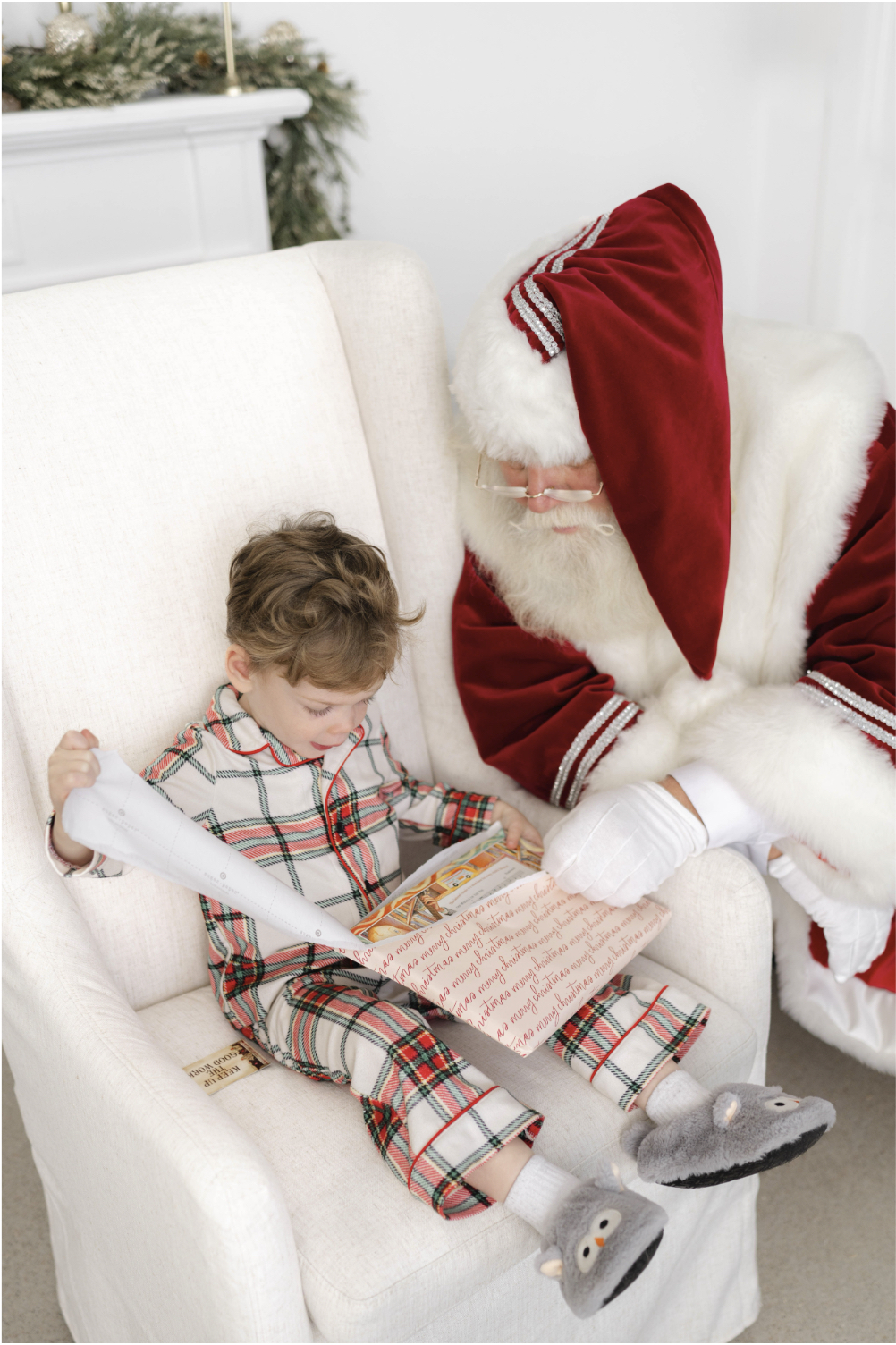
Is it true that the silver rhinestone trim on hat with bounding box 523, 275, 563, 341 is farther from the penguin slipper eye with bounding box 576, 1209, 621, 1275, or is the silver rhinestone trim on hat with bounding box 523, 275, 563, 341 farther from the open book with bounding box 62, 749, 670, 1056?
the penguin slipper eye with bounding box 576, 1209, 621, 1275

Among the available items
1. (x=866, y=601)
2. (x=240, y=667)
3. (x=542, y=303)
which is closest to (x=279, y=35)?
(x=542, y=303)

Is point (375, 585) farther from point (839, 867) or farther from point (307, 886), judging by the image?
point (839, 867)

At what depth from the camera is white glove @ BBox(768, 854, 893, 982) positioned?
133cm

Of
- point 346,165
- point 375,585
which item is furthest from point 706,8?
point 375,585

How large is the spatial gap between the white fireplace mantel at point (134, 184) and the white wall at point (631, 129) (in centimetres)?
27

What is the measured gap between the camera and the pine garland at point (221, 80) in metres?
1.68

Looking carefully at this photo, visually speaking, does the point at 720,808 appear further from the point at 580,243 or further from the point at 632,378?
the point at 580,243

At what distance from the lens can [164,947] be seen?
1245 millimetres

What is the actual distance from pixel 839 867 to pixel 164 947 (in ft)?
2.51

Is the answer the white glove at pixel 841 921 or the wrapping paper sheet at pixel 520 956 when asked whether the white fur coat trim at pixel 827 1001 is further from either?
the wrapping paper sheet at pixel 520 956

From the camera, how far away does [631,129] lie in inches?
99.1

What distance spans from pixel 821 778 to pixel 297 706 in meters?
0.57

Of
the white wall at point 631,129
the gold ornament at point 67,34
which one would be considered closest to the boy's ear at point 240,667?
the gold ornament at point 67,34

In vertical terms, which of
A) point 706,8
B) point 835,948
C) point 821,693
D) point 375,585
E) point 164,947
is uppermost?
point 706,8
